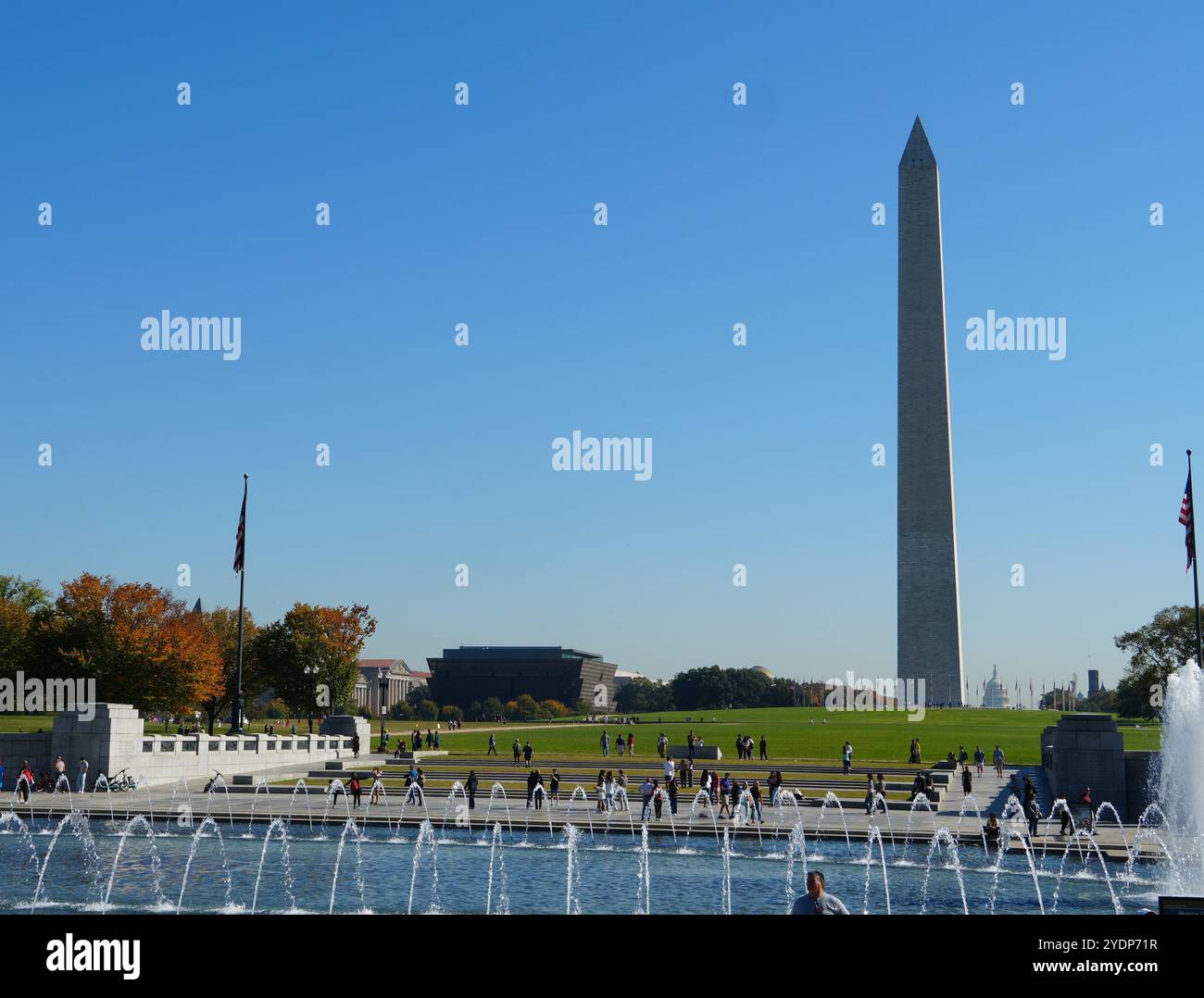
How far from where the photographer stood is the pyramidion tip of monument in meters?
93.1

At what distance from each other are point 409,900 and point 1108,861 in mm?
16204

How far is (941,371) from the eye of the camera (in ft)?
297

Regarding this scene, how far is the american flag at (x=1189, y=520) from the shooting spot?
39.8 metres

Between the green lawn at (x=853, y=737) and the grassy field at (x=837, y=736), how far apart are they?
51 millimetres

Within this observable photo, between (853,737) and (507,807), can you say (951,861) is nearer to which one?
(507,807)

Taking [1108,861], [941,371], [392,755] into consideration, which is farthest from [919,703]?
[1108,861]

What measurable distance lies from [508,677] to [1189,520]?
13004 cm

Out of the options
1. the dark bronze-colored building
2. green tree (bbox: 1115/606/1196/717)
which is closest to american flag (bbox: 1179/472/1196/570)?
green tree (bbox: 1115/606/1196/717)

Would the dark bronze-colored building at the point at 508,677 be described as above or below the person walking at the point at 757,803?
below

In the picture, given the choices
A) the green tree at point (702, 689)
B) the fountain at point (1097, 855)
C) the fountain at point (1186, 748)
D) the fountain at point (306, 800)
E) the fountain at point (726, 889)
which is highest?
the fountain at point (1186, 748)

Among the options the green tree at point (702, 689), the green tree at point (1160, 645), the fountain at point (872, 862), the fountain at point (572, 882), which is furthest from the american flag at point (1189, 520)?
the green tree at point (702, 689)

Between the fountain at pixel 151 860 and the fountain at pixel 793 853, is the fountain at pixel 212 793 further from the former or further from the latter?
the fountain at pixel 793 853

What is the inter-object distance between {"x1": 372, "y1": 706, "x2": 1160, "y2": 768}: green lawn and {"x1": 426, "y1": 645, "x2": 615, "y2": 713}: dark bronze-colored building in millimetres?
56111
